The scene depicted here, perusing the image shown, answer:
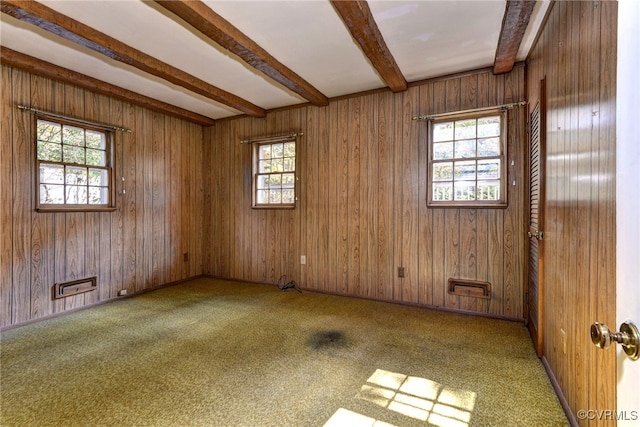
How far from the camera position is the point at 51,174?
3182mm

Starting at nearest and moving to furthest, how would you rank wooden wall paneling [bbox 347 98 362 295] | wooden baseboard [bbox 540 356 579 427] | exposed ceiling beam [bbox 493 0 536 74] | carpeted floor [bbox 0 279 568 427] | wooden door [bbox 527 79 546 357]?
wooden baseboard [bbox 540 356 579 427], carpeted floor [bbox 0 279 568 427], exposed ceiling beam [bbox 493 0 536 74], wooden door [bbox 527 79 546 357], wooden wall paneling [bbox 347 98 362 295]

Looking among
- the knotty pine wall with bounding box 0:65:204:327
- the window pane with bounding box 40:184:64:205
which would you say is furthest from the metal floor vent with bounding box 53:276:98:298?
the window pane with bounding box 40:184:64:205

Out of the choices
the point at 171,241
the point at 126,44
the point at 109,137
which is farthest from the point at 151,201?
the point at 126,44

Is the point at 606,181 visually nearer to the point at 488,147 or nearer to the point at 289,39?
the point at 488,147

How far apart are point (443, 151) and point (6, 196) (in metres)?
4.49

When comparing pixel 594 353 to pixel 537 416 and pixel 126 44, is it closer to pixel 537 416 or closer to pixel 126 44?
pixel 537 416

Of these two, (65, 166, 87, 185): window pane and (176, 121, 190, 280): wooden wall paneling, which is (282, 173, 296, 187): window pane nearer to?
(176, 121, 190, 280): wooden wall paneling

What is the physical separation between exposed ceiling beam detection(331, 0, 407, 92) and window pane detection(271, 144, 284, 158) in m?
1.85

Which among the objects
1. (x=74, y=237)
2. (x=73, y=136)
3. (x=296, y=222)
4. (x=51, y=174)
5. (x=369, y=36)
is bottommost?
(x=74, y=237)

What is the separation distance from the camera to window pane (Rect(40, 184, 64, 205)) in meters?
3.12

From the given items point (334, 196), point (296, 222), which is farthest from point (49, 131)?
point (334, 196)

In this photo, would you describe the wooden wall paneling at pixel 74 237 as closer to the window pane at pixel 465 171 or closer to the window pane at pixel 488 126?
the window pane at pixel 465 171

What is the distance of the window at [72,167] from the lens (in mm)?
3117

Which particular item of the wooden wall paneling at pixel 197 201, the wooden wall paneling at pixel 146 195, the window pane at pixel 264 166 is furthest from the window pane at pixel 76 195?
the window pane at pixel 264 166
